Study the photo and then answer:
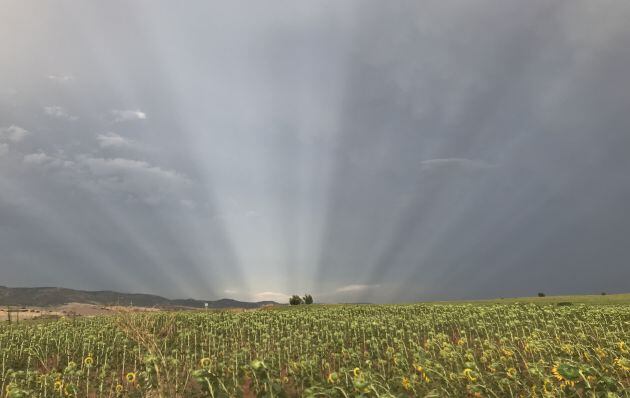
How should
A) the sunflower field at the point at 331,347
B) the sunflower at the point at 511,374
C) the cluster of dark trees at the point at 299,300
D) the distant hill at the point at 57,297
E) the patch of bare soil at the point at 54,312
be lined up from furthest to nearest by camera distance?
1. the distant hill at the point at 57,297
2. the cluster of dark trees at the point at 299,300
3. the sunflower field at the point at 331,347
4. the patch of bare soil at the point at 54,312
5. the sunflower at the point at 511,374

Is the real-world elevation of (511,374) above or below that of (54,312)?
above

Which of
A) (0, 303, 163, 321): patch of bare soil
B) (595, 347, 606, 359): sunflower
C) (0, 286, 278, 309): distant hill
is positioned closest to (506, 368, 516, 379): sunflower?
(595, 347, 606, 359): sunflower

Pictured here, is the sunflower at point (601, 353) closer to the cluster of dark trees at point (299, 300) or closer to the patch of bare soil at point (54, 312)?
the patch of bare soil at point (54, 312)

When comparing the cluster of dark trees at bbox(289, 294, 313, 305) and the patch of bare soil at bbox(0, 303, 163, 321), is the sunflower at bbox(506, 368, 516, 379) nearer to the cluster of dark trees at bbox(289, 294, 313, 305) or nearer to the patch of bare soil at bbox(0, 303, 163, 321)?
the patch of bare soil at bbox(0, 303, 163, 321)

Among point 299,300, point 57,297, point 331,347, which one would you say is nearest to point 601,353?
point 331,347

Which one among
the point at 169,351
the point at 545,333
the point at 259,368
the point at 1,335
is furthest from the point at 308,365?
the point at 1,335

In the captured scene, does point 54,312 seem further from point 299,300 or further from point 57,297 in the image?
point 57,297

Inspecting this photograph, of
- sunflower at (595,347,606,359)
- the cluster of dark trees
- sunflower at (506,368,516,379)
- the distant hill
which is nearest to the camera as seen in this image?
sunflower at (506,368,516,379)

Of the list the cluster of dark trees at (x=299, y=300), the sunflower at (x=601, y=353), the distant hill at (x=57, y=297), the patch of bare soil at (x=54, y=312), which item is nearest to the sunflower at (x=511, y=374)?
the sunflower at (x=601, y=353)

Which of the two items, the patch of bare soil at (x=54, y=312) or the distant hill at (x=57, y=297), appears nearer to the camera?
the patch of bare soil at (x=54, y=312)

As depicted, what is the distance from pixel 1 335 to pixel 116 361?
37.9ft

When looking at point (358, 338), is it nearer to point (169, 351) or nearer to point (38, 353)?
point (169, 351)

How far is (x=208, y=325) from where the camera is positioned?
2903 centimetres

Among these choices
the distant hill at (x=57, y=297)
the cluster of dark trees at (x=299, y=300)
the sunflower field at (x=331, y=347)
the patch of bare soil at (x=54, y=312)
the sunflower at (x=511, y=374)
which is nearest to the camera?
Result: the sunflower at (x=511, y=374)
